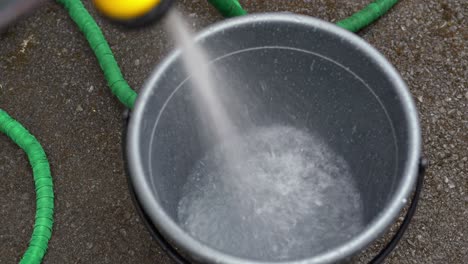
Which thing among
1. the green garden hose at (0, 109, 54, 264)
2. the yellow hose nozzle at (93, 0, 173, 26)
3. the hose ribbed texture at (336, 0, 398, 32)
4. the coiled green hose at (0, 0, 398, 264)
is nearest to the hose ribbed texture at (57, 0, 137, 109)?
the coiled green hose at (0, 0, 398, 264)

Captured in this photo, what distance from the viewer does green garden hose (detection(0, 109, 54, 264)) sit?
4.96 ft

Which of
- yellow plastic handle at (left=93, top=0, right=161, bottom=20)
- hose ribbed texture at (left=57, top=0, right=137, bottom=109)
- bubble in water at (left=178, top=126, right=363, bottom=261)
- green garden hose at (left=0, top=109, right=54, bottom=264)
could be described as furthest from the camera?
hose ribbed texture at (left=57, top=0, right=137, bottom=109)

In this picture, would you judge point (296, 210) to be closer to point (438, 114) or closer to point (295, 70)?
point (295, 70)

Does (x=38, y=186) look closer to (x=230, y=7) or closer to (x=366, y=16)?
(x=230, y=7)

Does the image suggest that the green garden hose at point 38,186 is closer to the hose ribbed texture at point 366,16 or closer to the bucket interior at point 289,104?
the bucket interior at point 289,104

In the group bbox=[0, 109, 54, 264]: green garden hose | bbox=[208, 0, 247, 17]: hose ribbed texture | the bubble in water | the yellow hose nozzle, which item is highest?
the yellow hose nozzle

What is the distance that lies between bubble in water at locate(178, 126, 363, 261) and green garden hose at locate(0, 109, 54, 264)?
1.46 ft

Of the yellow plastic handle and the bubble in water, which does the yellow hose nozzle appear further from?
the bubble in water

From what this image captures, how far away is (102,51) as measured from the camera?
1.72 m

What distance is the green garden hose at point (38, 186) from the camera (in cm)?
151

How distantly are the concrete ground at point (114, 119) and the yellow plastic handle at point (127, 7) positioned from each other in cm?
45

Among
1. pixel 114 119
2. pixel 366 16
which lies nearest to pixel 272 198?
pixel 114 119

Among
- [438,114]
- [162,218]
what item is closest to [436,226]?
[438,114]

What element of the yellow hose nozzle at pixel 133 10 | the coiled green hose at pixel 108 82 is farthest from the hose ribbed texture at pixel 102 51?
the yellow hose nozzle at pixel 133 10
